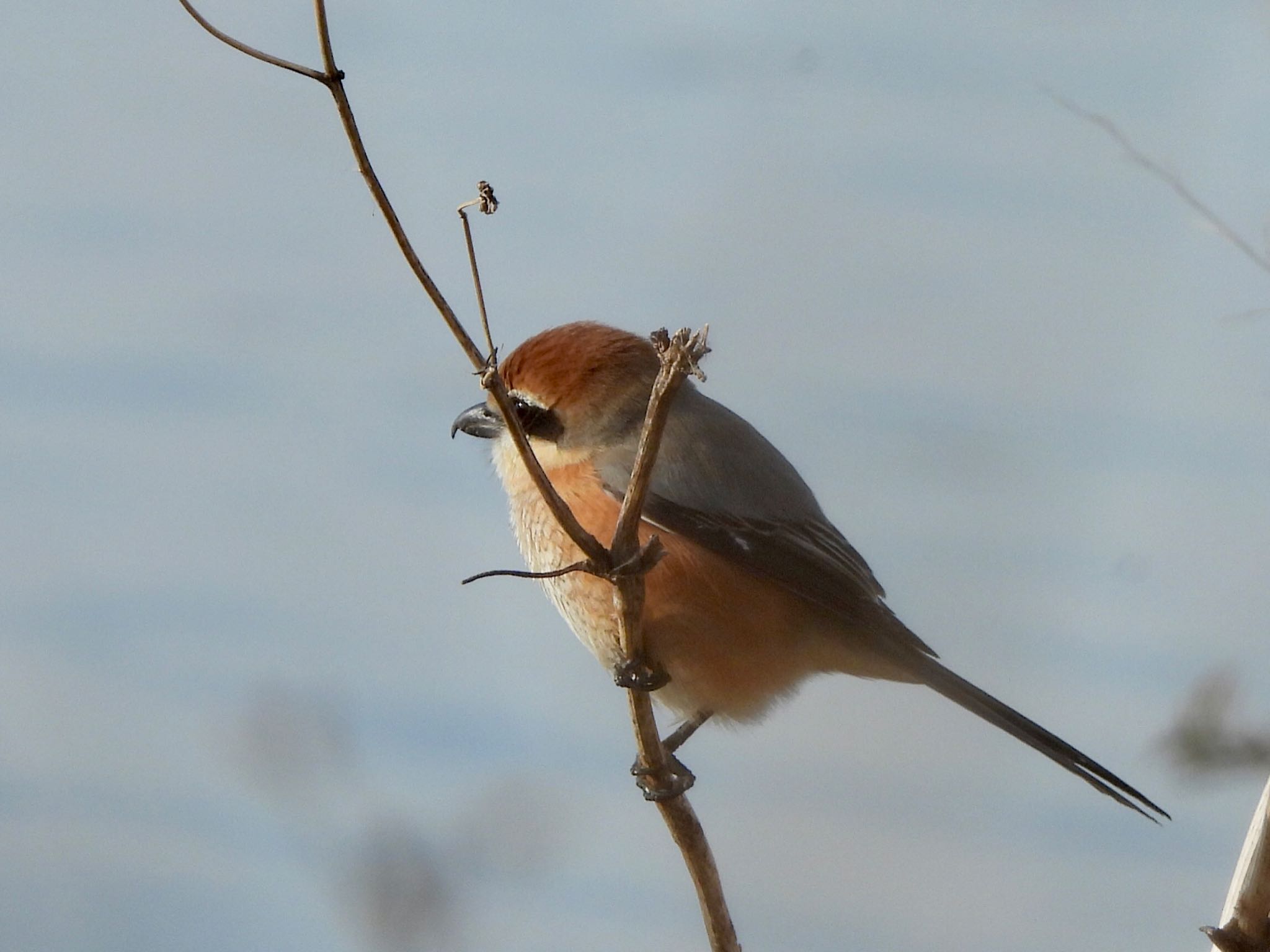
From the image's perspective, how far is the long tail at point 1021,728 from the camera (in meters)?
2.63

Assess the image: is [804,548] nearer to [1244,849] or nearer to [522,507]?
[522,507]

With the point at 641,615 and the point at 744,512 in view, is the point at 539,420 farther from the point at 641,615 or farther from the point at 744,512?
the point at 641,615

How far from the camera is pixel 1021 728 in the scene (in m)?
2.80

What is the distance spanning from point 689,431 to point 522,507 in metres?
0.40

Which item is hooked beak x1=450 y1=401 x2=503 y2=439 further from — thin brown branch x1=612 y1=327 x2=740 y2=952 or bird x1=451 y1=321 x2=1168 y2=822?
thin brown branch x1=612 y1=327 x2=740 y2=952

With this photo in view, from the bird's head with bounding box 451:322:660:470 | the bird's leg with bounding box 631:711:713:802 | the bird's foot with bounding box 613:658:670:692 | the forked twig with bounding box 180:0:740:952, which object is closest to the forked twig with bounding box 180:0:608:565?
the forked twig with bounding box 180:0:740:952

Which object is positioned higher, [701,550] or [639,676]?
[701,550]

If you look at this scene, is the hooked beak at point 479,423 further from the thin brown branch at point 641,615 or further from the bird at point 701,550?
the thin brown branch at point 641,615

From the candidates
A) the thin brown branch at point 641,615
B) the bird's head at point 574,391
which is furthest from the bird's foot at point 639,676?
the bird's head at point 574,391

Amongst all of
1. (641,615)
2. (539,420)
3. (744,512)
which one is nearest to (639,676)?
(641,615)

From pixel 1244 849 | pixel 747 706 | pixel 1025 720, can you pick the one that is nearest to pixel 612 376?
pixel 747 706

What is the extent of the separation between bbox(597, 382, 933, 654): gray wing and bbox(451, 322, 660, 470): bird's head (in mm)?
85

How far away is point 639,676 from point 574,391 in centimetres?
103

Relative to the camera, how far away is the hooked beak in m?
3.18
